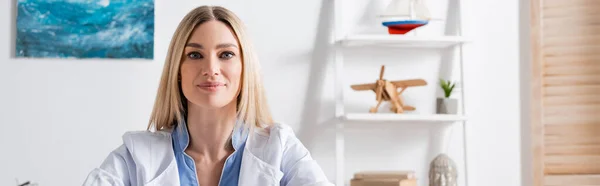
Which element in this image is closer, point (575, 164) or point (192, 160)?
point (192, 160)

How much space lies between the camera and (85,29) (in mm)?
3232

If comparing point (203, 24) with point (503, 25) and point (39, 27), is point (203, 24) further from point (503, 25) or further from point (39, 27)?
point (503, 25)

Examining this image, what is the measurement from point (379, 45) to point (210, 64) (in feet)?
5.83

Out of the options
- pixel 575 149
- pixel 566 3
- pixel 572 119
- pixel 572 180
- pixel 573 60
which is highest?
pixel 566 3

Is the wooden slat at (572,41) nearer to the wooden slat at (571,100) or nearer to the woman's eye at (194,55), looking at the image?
the wooden slat at (571,100)

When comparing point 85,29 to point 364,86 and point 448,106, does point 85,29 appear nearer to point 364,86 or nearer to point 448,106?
point 364,86

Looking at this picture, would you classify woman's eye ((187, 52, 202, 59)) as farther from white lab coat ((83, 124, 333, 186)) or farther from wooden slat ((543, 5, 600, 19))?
wooden slat ((543, 5, 600, 19))

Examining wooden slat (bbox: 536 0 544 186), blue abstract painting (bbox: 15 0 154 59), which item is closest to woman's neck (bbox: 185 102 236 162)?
blue abstract painting (bbox: 15 0 154 59)

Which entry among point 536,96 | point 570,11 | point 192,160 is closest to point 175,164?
point 192,160

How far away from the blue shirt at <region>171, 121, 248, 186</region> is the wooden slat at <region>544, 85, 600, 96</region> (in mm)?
1981

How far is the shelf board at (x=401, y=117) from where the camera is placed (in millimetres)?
3209

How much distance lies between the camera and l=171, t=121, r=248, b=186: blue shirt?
5.78 feet

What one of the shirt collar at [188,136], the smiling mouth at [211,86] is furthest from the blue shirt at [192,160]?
the smiling mouth at [211,86]

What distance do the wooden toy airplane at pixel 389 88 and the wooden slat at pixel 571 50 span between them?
55cm
